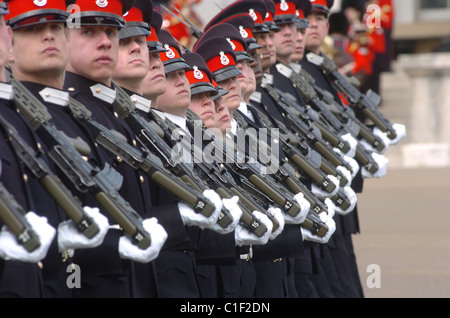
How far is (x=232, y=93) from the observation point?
23.4 feet

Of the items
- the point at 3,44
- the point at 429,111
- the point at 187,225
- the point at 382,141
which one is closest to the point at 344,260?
the point at 382,141

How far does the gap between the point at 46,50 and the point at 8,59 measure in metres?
0.14

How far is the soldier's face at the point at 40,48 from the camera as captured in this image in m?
4.80

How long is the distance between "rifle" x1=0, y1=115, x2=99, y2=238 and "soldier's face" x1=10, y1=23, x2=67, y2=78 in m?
0.45

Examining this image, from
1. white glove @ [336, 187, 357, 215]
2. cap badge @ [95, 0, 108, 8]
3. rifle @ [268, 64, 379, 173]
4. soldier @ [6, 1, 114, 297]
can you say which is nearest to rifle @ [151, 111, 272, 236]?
cap badge @ [95, 0, 108, 8]

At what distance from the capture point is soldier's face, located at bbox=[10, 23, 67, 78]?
4.80 m

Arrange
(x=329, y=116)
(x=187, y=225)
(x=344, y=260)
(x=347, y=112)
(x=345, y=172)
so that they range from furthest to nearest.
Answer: (x=347, y=112) → (x=329, y=116) → (x=344, y=260) → (x=345, y=172) → (x=187, y=225)

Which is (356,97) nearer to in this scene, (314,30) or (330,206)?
(314,30)

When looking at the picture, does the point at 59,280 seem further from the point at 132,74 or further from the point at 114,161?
the point at 132,74

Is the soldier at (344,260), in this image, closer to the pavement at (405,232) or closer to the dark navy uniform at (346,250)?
the dark navy uniform at (346,250)

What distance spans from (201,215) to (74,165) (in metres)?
0.68
